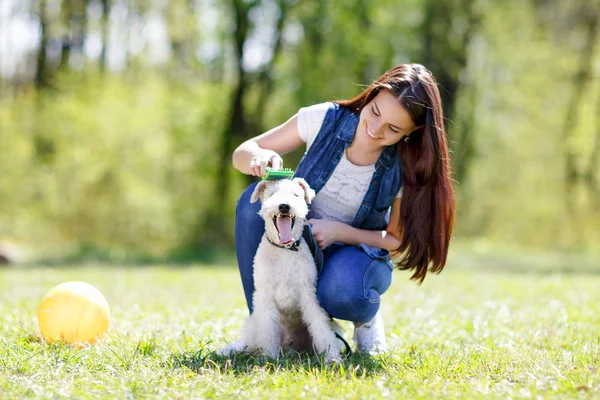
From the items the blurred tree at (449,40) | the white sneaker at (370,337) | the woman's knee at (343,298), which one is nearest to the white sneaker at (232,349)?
the woman's knee at (343,298)

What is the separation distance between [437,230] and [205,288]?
4449 millimetres

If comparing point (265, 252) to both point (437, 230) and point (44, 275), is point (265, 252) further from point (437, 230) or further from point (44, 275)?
point (44, 275)

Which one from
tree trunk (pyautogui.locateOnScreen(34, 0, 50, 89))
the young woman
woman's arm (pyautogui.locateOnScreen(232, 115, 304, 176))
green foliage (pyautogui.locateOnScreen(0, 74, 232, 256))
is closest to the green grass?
the young woman

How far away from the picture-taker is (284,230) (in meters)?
3.28

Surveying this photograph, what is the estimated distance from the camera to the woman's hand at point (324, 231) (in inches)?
143

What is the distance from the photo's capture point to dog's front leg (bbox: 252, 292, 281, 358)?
346cm

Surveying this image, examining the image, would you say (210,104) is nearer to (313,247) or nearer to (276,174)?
(313,247)

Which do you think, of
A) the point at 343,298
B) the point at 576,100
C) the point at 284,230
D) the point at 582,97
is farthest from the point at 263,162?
the point at 582,97

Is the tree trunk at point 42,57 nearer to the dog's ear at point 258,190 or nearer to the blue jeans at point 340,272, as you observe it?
the blue jeans at point 340,272

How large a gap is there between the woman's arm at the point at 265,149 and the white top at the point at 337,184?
57 millimetres

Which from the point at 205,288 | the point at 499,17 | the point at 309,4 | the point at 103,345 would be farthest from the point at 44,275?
the point at 499,17

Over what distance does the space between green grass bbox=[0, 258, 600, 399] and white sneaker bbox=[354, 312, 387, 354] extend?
0.15 metres

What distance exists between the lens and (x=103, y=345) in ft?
12.1

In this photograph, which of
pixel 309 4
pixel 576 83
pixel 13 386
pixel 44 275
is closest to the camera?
pixel 13 386
